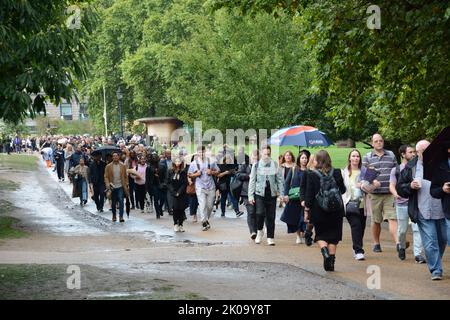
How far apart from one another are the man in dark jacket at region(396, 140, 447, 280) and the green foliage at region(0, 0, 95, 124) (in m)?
4.58

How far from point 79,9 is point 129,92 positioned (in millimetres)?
60106

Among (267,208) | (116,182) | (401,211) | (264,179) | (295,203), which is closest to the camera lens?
(401,211)

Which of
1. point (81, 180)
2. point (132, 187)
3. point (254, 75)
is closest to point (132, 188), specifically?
point (132, 187)

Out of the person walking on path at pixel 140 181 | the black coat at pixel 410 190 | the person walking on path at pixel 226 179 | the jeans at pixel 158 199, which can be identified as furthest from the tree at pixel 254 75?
the black coat at pixel 410 190

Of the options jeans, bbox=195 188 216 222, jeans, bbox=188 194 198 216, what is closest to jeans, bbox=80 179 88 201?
jeans, bbox=188 194 198 216

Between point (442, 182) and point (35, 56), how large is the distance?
5.24 meters

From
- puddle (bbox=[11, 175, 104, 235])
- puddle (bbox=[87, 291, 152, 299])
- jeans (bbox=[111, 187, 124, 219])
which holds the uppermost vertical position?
jeans (bbox=[111, 187, 124, 219])

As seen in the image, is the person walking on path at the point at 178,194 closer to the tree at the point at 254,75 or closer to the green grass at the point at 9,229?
the green grass at the point at 9,229

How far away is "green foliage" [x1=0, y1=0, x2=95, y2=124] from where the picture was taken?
35.9 ft

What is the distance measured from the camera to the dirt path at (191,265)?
11.4m

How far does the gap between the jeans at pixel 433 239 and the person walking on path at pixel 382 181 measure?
2919 mm

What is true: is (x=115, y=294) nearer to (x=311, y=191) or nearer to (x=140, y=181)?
(x=311, y=191)

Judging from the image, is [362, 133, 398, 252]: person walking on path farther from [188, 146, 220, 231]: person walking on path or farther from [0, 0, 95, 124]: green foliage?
[188, 146, 220, 231]: person walking on path

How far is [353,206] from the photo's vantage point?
15.0 metres
